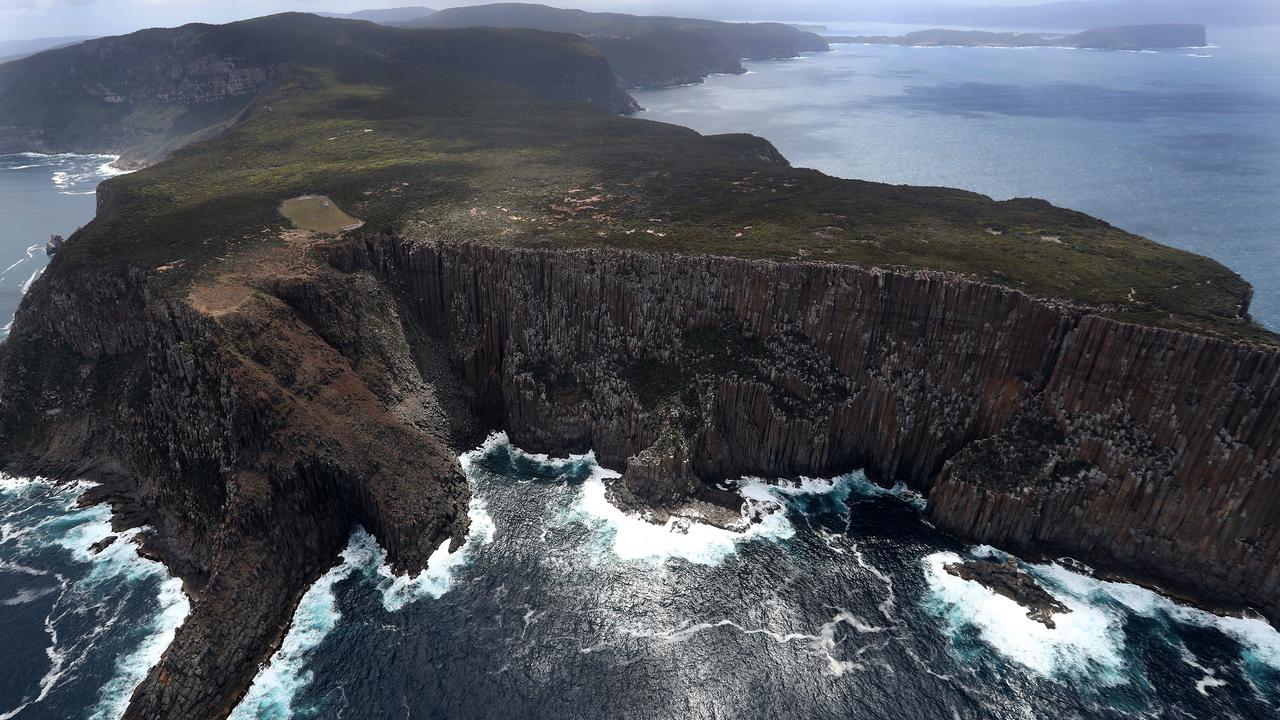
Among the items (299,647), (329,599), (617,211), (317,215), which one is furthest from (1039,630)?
(317,215)

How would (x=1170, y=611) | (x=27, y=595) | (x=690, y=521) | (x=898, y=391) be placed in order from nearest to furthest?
1. (x=1170, y=611)
2. (x=27, y=595)
3. (x=690, y=521)
4. (x=898, y=391)

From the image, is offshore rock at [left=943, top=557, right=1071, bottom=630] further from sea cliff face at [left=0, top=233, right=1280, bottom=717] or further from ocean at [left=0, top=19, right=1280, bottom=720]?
sea cliff face at [left=0, top=233, right=1280, bottom=717]

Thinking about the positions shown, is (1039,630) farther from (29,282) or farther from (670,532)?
(29,282)

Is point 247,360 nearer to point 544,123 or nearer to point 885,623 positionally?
point 885,623

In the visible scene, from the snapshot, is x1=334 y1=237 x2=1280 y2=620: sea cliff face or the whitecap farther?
x1=334 y1=237 x2=1280 y2=620: sea cliff face

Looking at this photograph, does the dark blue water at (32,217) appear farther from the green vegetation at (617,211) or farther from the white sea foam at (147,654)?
the white sea foam at (147,654)

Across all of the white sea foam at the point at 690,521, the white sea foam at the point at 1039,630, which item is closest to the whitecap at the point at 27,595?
the white sea foam at the point at 690,521

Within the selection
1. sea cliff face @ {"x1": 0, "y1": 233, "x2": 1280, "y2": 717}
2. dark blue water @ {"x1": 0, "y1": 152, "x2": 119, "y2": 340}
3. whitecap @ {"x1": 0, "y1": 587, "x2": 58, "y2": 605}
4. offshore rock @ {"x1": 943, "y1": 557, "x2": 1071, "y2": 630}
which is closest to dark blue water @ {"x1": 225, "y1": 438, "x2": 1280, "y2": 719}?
offshore rock @ {"x1": 943, "y1": 557, "x2": 1071, "y2": 630}
